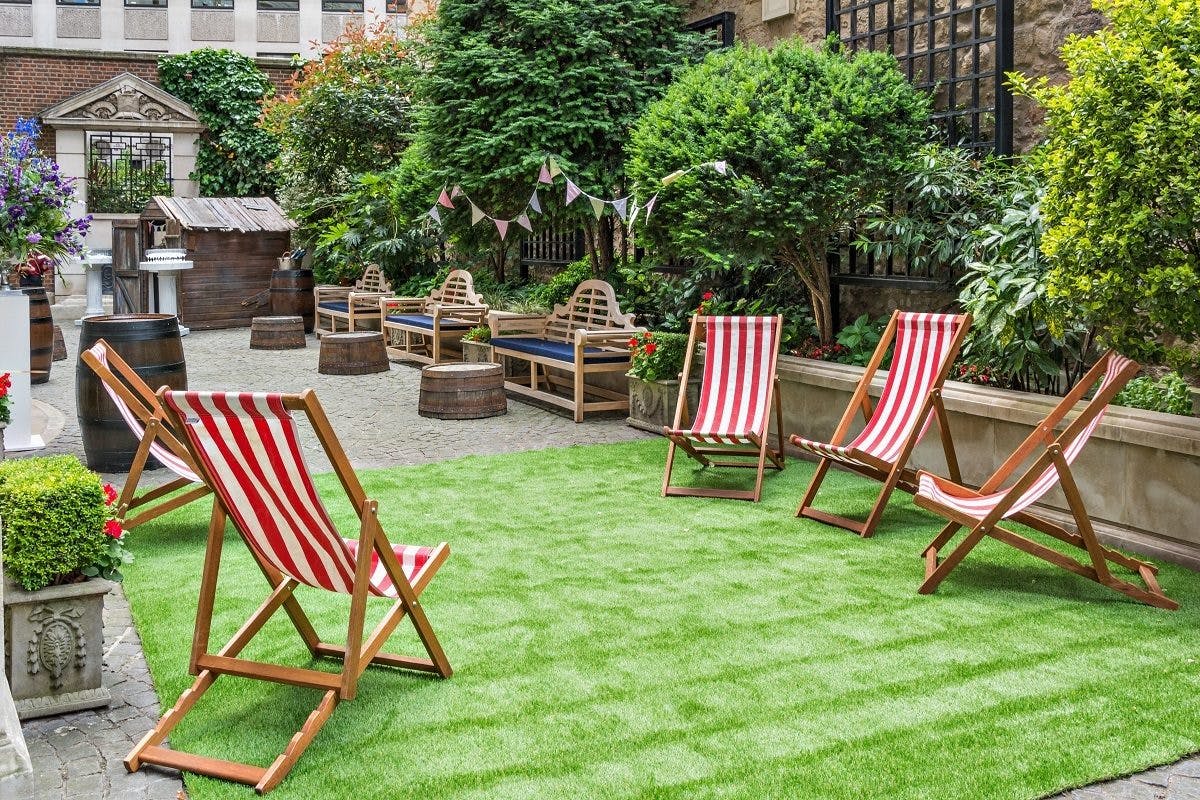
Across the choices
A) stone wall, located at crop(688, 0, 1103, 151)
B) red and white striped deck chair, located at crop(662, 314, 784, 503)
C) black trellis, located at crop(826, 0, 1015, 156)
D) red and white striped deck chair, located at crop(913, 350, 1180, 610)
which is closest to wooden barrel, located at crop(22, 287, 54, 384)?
red and white striped deck chair, located at crop(662, 314, 784, 503)

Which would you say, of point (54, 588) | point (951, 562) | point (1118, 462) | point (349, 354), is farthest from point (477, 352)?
point (54, 588)

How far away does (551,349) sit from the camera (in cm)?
1005

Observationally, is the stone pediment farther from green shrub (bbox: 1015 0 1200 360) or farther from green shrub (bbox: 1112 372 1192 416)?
green shrub (bbox: 1015 0 1200 360)

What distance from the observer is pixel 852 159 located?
24.3 feet

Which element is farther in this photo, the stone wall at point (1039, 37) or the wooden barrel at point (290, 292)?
the wooden barrel at point (290, 292)

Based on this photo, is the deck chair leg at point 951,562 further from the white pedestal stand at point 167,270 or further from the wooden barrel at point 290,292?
the wooden barrel at point 290,292

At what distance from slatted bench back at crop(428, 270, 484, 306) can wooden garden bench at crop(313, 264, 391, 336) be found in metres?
1.76

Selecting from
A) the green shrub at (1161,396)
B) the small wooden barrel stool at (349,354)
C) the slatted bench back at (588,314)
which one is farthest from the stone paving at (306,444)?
the green shrub at (1161,396)

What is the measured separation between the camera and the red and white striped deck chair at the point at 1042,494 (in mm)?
4562

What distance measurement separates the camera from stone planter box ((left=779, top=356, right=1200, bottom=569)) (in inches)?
200

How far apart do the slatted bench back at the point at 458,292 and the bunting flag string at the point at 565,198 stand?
4.61 ft

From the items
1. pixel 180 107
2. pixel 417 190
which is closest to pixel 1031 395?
pixel 417 190

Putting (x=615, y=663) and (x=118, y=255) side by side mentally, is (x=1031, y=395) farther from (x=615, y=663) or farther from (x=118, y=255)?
(x=118, y=255)

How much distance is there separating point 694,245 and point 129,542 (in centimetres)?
385
